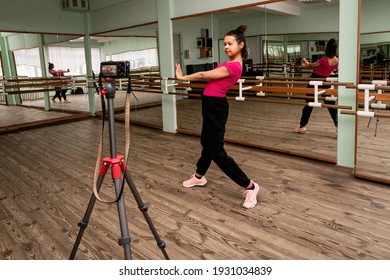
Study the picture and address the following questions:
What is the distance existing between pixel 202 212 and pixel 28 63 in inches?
236

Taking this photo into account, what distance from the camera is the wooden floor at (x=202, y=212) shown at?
90.7 inches

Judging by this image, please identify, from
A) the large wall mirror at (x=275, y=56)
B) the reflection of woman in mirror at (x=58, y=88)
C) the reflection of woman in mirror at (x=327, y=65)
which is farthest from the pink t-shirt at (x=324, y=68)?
the reflection of woman in mirror at (x=58, y=88)

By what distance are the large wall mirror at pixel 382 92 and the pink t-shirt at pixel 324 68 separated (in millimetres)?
393

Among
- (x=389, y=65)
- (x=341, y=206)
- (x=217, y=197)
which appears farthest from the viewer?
(x=389, y=65)

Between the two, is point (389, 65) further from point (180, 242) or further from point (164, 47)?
point (164, 47)

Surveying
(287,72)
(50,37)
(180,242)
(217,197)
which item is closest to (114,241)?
(180,242)

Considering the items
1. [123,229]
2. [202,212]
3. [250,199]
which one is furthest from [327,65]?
[123,229]

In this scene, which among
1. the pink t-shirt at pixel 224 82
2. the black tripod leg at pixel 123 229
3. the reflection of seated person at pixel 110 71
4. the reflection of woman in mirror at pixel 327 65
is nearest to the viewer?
the black tripod leg at pixel 123 229

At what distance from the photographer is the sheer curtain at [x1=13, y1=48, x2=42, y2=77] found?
7.00 meters

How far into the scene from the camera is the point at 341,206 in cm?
288

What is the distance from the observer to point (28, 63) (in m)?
7.20

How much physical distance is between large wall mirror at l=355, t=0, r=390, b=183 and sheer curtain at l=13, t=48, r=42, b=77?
20.7ft

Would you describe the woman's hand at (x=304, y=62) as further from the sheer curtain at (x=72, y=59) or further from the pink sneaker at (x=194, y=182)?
the sheer curtain at (x=72, y=59)

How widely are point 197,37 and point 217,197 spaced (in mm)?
3011
